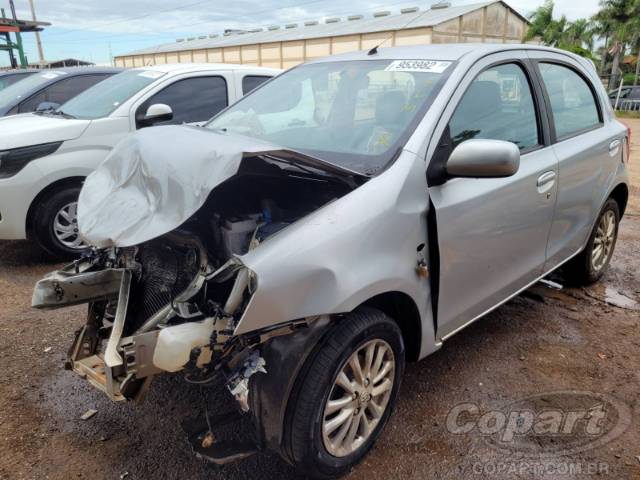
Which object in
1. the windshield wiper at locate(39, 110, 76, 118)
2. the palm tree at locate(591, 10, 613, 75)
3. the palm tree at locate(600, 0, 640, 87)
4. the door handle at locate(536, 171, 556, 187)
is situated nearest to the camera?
the door handle at locate(536, 171, 556, 187)

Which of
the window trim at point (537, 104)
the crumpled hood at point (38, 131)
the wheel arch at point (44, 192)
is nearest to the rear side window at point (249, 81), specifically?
the crumpled hood at point (38, 131)

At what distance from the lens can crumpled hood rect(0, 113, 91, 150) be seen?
4.47 m

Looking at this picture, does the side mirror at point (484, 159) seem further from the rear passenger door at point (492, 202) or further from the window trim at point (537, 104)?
the window trim at point (537, 104)

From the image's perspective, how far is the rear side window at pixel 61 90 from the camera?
23.9 feet

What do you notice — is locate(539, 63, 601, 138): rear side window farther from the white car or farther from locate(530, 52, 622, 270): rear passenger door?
the white car

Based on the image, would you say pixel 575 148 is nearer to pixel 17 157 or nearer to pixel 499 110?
pixel 499 110

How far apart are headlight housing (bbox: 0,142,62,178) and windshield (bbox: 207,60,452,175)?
2067 mm

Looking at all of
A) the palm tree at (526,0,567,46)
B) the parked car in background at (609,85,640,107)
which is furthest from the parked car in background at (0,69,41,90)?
the palm tree at (526,0,567,46)

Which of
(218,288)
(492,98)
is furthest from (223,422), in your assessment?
(492,98)

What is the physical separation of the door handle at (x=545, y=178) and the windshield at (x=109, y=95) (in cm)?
397

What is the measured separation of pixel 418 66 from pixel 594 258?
2.54 m

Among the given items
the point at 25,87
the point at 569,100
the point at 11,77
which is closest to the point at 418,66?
the point at 569,100

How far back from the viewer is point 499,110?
2.96m

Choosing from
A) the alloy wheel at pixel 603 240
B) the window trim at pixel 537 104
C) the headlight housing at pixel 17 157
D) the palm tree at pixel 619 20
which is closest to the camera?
the window trim at pixel 537 104
